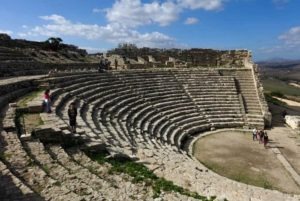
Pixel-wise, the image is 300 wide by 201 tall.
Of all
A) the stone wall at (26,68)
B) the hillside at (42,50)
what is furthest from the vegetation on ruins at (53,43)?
the stone wall at (26,68)

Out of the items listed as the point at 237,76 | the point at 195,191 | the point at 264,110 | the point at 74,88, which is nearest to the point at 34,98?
the point at 74,88

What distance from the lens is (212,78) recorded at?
2623 cm

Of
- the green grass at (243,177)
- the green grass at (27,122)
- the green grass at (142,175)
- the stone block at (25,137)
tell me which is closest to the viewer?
the green grass at (142,175)

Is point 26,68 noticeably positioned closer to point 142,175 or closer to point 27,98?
point 27,98

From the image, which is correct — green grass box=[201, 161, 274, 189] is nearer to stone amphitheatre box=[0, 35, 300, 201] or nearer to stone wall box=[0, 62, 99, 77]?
stone amphitheatre box=[0, 35, 300, 201]

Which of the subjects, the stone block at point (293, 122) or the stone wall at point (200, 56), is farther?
the stone wall at point (200, 56)

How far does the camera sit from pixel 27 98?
1413 centimetres

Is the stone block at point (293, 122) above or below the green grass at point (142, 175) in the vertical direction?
below

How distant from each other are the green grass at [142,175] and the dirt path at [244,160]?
5068 millimetres

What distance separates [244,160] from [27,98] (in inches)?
410

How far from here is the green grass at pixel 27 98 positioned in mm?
12795

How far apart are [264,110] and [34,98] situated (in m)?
15.7

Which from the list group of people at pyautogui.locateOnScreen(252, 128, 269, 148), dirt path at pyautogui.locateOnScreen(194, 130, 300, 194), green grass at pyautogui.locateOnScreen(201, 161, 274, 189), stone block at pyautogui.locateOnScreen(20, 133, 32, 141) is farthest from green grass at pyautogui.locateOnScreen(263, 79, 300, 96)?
stone block at pyautogui.locateOnScreen(20, 133, 32, 141)

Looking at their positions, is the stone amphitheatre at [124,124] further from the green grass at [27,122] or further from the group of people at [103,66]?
the group of people at [103,66]
